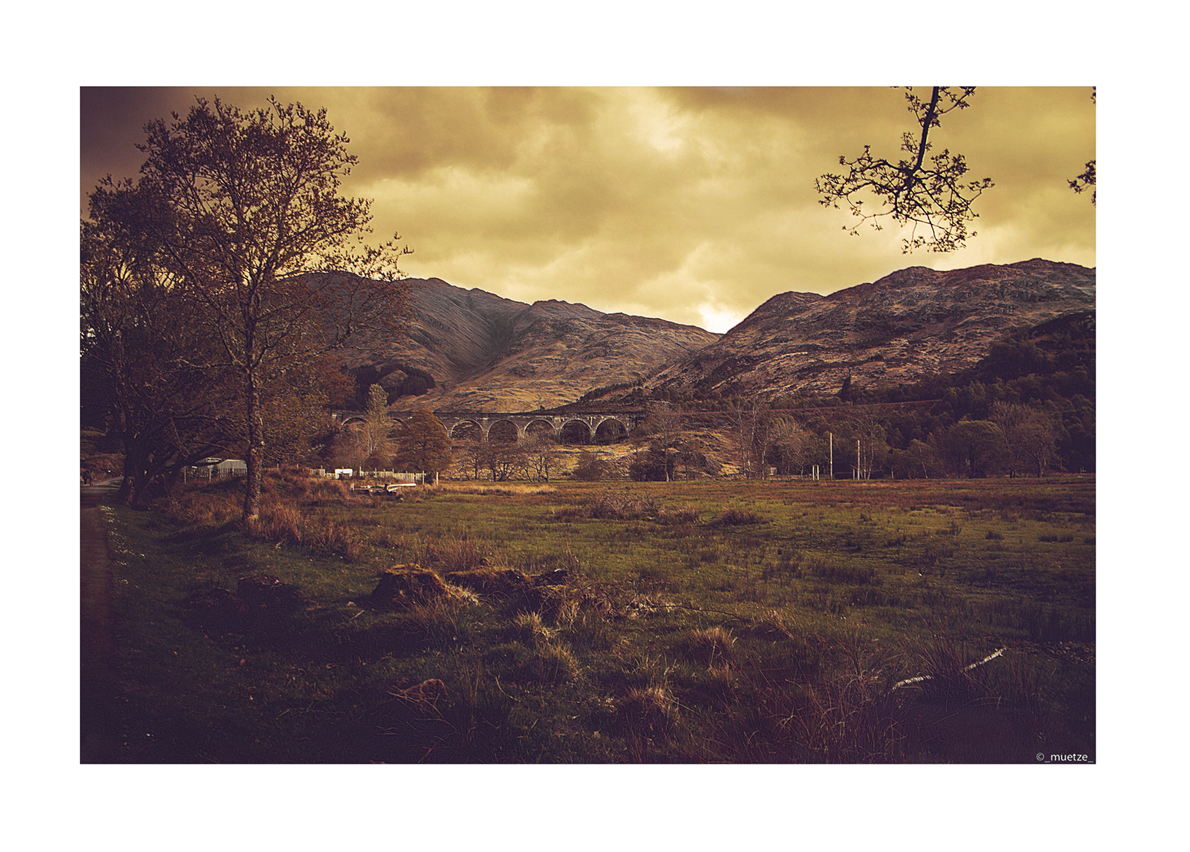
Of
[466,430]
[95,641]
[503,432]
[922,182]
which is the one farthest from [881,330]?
[95,641]

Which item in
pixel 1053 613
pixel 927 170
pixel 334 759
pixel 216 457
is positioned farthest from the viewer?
pixel 216 457

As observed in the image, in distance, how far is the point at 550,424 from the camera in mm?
6102

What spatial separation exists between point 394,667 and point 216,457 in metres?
3.37

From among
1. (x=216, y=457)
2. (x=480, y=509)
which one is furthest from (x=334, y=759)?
(x=216, y=457)

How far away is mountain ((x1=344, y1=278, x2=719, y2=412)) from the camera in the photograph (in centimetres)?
535

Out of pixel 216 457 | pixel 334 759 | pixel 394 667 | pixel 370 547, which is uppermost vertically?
pixel 216 457

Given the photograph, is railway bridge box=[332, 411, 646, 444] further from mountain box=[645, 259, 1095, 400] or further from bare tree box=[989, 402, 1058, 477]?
bare tree box=[989, 402, 1058, 477]

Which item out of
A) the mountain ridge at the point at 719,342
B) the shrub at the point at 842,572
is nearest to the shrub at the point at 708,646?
the shrub at the point at 842,572

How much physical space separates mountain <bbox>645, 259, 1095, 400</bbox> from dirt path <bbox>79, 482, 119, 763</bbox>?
19.1 ft

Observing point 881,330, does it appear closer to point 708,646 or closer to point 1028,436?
point 1028,436

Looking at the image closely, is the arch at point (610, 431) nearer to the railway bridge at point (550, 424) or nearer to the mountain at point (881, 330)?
the railway bridge at point (550, 424)

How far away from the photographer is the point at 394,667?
3.79 meters

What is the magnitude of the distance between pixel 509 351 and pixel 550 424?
111 cm

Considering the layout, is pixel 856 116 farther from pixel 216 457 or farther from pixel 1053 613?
pixel 216 457
